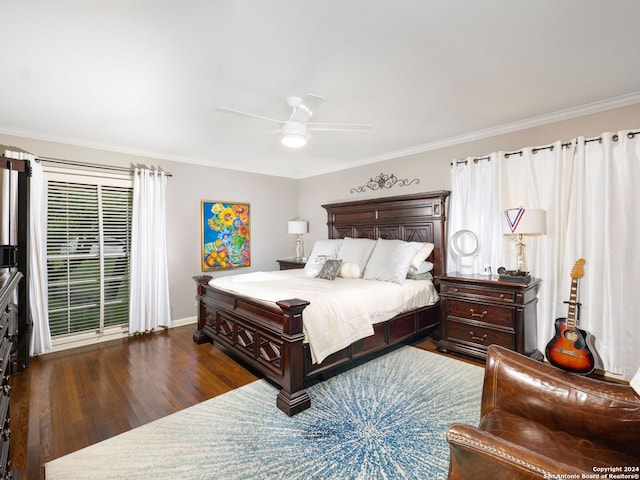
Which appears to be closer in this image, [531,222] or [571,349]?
[571,349]

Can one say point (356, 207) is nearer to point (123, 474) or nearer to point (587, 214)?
point (587, 214)

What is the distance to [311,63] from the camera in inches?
79.7

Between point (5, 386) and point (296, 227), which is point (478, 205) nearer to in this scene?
point (296, 227)

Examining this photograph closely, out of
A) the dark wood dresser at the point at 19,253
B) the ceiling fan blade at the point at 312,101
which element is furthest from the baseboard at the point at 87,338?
the ceiling fan blade at the point at 312,101

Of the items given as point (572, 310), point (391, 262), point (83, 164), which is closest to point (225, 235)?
point (83, 164)

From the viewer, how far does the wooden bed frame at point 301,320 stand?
90.3 inches

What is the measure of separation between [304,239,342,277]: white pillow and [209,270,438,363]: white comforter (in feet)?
0.76

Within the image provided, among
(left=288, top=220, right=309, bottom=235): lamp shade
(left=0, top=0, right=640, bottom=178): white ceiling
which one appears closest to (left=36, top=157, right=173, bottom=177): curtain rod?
(left=0, top=0, right=640, bottom=178): white ceiling

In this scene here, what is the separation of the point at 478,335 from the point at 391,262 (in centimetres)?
111

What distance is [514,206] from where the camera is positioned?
325cm

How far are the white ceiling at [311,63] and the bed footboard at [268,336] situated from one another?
1680mm

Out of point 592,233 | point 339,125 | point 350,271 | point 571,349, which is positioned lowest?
point 571,349

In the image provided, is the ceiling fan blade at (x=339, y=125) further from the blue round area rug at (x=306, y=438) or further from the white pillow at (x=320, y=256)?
the blue round area rug at (x=306, y=438)

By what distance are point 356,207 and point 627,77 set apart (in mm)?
3035
